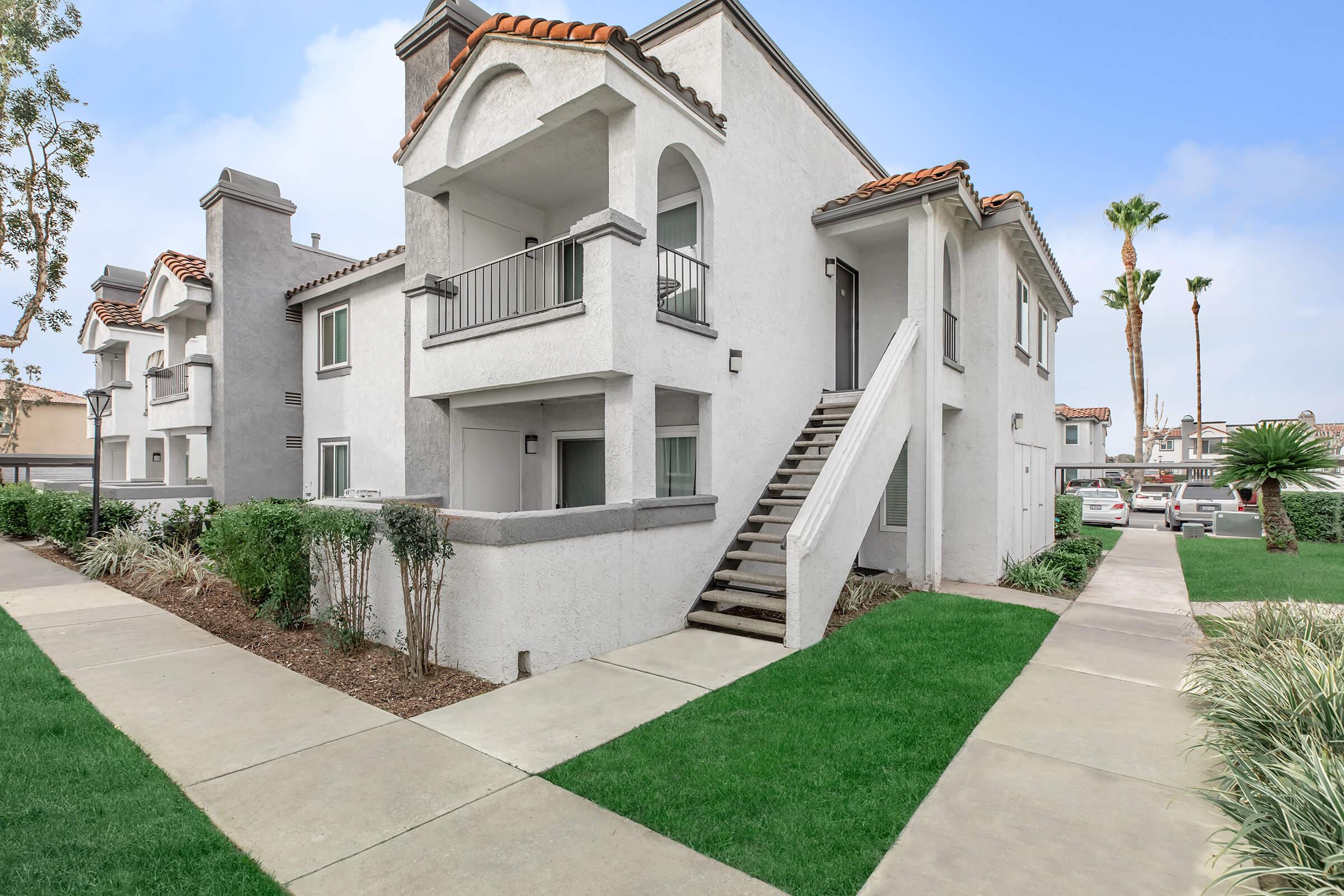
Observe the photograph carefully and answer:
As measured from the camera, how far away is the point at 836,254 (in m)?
11.5

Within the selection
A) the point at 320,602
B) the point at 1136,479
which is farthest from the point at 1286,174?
the point at 320,602

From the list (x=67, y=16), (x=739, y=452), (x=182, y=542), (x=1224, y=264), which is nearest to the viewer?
(x=739, y=452)

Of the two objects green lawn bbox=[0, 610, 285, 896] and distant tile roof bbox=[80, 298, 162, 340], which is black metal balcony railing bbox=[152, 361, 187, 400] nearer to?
distant tile roof bbox=[80, 298, 162, 340]

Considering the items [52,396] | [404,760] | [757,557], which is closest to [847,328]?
[757,557]

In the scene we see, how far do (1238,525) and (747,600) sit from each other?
18.5 m

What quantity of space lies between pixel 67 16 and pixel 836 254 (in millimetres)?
22126

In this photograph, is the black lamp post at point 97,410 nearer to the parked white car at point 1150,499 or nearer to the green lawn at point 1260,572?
the green lawn at point 1260,572

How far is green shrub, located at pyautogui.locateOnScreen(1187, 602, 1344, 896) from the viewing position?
9.19ft

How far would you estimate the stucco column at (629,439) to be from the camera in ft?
24.3

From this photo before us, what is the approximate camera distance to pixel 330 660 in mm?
6680

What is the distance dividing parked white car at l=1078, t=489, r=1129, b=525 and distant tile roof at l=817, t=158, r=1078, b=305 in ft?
47.8

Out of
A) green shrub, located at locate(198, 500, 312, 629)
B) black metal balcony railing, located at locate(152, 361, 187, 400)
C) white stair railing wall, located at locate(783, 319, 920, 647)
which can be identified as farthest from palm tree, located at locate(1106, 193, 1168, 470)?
black metal balcony railing, located at locate(152, 361, 187, 400)

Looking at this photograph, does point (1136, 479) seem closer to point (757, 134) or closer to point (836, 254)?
point (836, 254)

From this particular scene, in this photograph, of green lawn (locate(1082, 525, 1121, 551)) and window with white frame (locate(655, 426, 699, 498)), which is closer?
window with white frame (locate(655, 426, 699, 498))
